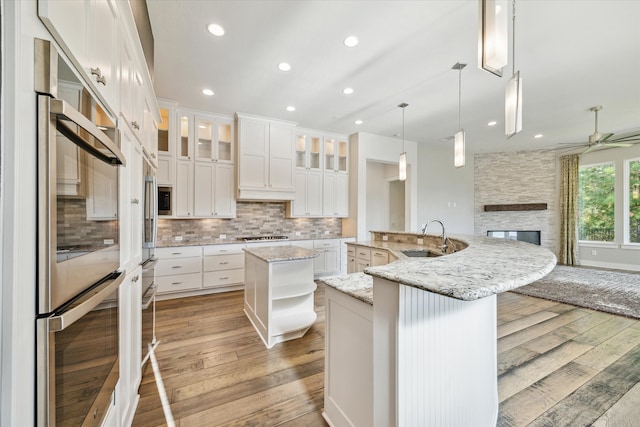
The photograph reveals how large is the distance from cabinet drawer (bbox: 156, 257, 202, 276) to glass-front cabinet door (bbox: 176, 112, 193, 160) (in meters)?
1.66

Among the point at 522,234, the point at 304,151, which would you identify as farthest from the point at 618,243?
the point at 304,151

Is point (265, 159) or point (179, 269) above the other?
point (265, 159)

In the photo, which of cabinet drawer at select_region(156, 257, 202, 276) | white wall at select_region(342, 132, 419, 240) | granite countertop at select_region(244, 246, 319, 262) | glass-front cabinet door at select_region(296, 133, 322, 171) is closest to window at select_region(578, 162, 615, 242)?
white wall at select_region(342, 132, 419, 240)

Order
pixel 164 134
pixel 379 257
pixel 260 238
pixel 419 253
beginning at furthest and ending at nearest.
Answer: pixel 260 238 < pixel 164 134 < pixel 379 257 < pixel 419 253

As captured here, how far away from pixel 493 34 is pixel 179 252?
429 cm

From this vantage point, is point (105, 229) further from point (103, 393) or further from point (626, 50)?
point (626, 50)

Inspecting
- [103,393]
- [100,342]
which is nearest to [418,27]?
[100,342]

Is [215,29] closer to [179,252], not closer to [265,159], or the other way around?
[265,159]

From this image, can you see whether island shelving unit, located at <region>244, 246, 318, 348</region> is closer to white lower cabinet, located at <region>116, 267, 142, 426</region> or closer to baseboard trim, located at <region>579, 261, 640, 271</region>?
white lower cabinet, located at <region>116, 267, 142, 426</region>

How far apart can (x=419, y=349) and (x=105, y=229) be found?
142cm

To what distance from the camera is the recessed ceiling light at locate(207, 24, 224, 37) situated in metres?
2.37

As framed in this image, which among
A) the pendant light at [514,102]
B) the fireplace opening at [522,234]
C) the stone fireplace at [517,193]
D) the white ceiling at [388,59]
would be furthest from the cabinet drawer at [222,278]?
the fireplace opening at [522,234]

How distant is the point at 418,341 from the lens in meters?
1.08

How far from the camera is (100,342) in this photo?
1.01 m
